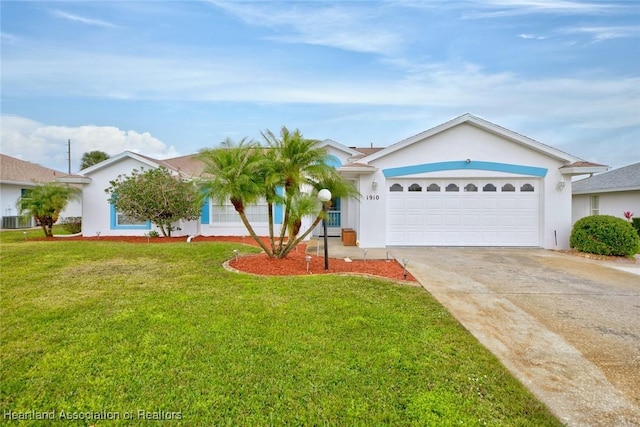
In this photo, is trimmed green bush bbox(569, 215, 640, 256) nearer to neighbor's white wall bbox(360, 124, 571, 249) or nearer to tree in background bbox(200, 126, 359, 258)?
neighbor's white wall bbox(360, 124, 571, 249)

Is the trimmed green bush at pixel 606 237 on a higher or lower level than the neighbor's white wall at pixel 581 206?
lower

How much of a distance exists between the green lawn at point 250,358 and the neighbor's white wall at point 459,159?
19.0ft

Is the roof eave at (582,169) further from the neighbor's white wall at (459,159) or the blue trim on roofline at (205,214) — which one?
the blue trim on roofline at (205,214)

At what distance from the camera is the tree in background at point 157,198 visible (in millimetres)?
13211

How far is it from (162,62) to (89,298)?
10604mm

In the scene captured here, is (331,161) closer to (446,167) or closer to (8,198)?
(446,167)

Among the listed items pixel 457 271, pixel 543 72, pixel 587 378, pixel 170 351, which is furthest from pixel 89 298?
pixel 543 72

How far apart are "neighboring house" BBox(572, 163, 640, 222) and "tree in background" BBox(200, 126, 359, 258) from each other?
58.6ft

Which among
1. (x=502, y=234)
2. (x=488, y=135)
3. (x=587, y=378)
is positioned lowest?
(x=587, y=378)

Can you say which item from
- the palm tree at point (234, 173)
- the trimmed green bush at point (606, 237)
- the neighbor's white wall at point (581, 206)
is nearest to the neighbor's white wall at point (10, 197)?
the palm tree at point (234, 173)

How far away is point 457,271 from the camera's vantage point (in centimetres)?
789

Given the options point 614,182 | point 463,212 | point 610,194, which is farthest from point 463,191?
point 614,182

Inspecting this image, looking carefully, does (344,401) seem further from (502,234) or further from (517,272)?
(502,234)

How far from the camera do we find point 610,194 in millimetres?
17469
